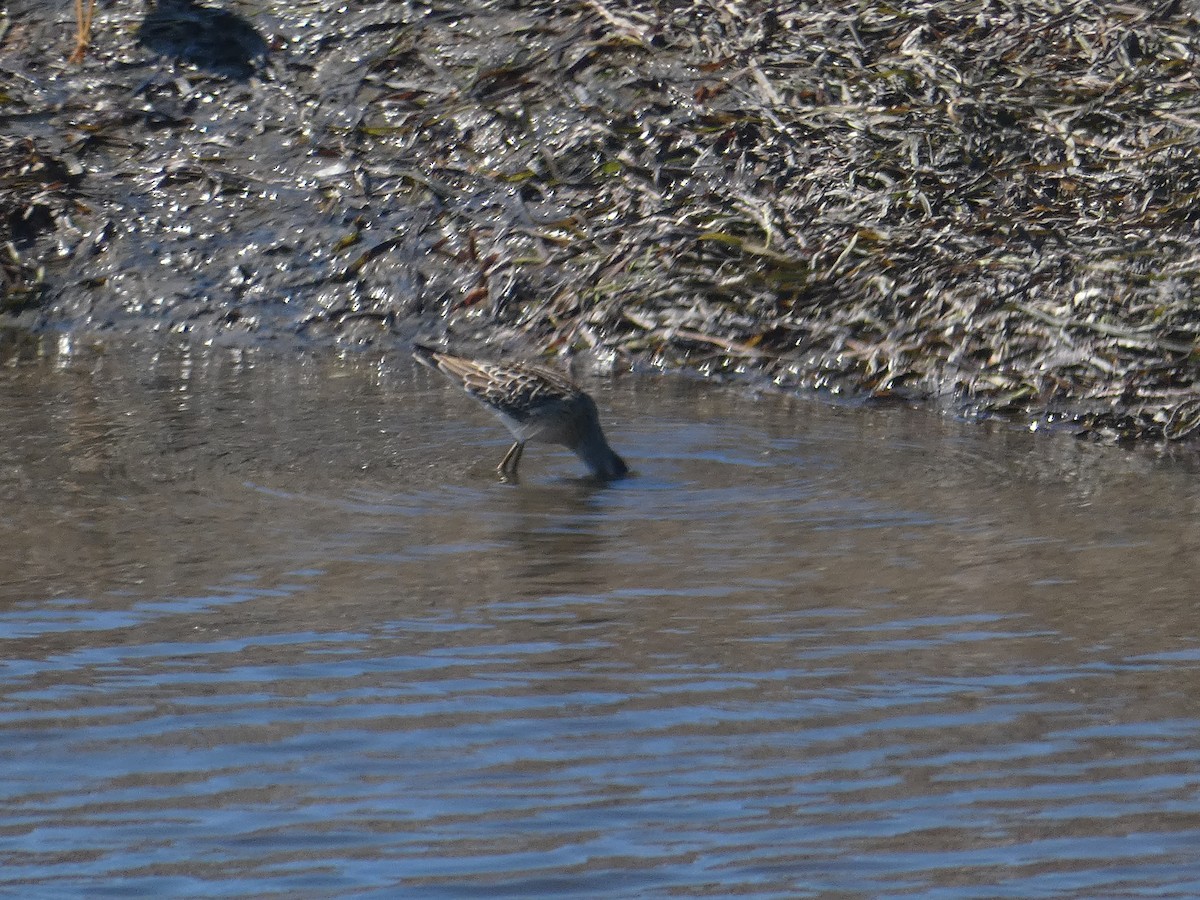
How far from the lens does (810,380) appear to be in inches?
398

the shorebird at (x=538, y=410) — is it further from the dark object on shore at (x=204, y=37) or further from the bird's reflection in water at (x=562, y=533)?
the dark object on shore at (x=204, y=37)

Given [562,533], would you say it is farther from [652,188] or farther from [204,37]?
[204,37]

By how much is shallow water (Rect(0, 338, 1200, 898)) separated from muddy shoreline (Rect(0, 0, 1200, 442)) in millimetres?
997

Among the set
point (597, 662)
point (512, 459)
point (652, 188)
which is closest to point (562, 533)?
point (512, 459)

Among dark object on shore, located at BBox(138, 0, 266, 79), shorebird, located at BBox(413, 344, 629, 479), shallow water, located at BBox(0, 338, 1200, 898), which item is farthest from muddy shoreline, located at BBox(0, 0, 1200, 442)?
shorebird, located at BBox(413, 344, 629, 479)

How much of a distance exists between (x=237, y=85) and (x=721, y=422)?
548cm

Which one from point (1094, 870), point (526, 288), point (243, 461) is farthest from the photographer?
point (526, 288)

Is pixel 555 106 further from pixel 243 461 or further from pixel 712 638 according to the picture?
pixel 712 638

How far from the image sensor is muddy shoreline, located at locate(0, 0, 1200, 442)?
32.7 feet

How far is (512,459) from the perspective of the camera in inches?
338

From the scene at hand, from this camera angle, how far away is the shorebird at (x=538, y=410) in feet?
27.5

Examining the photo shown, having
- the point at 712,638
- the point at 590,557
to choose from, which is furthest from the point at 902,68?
the point at 712,638

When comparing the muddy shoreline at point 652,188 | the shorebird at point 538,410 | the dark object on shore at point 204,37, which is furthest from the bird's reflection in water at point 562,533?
the dark object on shore at point 204,37

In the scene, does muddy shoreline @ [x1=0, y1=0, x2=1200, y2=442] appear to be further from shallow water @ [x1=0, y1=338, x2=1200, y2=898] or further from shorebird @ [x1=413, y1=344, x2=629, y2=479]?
shorebird @ [x1=413, y1=344, x2=629, y2=479]
